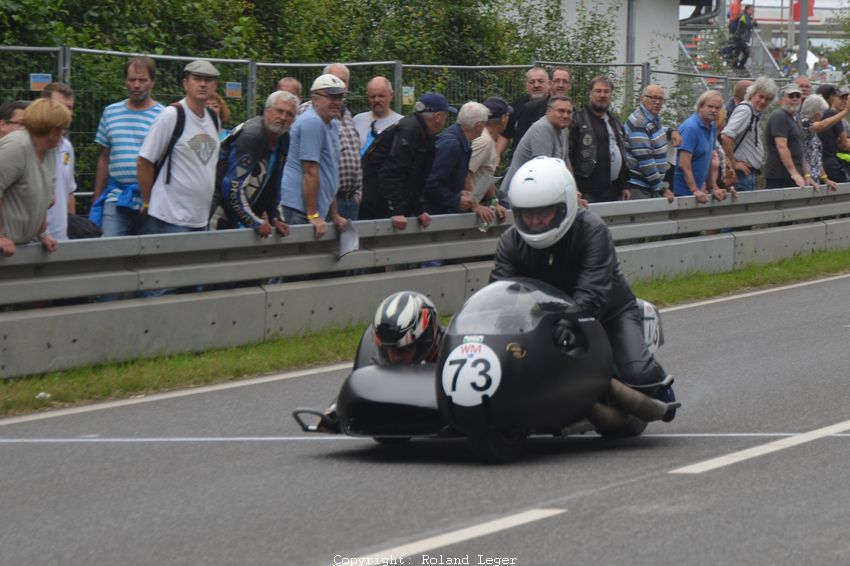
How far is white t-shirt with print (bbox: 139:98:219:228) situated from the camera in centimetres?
1226

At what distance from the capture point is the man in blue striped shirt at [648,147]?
1692 cm

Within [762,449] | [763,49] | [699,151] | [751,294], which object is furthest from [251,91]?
[763,49]

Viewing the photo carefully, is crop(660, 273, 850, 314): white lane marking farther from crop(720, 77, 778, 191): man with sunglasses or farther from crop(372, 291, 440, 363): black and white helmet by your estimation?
crop(372, 291, 440, 363): black and white helmet

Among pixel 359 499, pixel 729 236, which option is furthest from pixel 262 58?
pixel 359 499

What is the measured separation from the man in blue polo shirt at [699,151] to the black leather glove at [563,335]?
375 inches

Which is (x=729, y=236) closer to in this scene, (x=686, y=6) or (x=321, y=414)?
(x=321, y=414)

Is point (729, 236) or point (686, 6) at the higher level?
point (686, 6)

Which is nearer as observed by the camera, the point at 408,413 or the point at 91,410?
the point at 408,413

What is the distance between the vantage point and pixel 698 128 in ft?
58.3

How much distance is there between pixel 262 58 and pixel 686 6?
26259 millimetres

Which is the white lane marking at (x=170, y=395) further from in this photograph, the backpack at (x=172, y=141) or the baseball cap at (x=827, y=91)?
the baseball cap at (x=827, y=91)

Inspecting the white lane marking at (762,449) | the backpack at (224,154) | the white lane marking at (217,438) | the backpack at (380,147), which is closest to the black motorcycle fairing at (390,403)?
the white lane marking at (217,438)

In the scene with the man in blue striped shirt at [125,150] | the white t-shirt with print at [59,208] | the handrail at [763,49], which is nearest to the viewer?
the white t-shirt with print at [59,208]

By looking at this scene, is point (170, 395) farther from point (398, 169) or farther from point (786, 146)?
point (786, 146)
